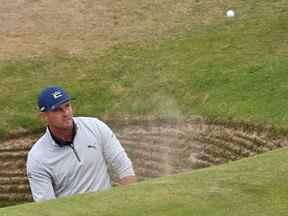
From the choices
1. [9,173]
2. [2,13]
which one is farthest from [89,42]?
[9,173]

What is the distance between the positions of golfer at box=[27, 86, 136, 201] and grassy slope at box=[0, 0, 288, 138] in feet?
15.9

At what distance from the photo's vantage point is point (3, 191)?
12.0 meters

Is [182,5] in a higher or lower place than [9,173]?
higher

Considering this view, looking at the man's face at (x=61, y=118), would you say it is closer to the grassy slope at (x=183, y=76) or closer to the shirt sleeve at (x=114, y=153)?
the shirt sleeve at (x=114, y=153)

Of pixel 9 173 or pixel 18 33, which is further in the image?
pixel 18 33

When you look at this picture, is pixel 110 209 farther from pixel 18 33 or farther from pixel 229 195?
pixel 18 33

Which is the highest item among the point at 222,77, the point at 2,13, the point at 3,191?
the point at 2,13

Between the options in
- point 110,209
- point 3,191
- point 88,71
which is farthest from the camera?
point 88,71

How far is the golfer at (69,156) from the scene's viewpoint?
691 cm

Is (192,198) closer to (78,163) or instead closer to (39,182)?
(78,163)

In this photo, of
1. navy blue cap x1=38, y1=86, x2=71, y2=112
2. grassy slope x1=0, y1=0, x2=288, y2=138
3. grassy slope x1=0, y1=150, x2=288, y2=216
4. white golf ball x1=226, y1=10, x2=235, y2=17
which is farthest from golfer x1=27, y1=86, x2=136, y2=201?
white golf ball x1=226, y1=10, x2=235, y2=17

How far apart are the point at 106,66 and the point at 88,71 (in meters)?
0.32

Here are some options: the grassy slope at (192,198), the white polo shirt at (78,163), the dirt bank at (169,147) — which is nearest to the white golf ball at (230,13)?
the dirt bank at (169,147)

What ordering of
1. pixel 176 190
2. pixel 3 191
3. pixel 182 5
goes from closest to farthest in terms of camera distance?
pixel 176 190, pixel 3 191, pixel 182 5
